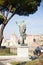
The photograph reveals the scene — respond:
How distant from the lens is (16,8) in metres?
21.6

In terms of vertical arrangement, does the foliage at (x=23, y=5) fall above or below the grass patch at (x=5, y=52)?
above

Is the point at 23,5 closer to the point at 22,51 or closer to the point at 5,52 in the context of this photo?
the point at 22,51

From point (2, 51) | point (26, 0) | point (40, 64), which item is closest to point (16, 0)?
point (26, 0)

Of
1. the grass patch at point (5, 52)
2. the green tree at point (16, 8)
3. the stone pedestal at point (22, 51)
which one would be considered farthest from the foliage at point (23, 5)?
the grass patch at point (5, 52)

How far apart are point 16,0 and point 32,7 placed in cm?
271

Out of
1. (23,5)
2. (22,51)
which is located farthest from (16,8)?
(22,51)

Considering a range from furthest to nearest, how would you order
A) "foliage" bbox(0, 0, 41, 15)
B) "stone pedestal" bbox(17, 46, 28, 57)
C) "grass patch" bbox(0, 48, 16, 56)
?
"grass patch" bbox(0, 48, 16, 56)
"stone pedestal" bbox(17, 46, 28, 57)
"foliage" bbox(0, 0, 41, 15)

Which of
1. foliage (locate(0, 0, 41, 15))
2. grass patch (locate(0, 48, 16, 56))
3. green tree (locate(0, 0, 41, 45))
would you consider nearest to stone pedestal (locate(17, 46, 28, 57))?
grass patch (locate(0, 48, 16, 56))

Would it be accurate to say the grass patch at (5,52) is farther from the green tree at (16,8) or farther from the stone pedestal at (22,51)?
the green tree at (16,8)

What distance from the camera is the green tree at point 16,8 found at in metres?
19.2

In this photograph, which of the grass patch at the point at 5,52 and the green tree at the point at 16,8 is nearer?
the green tree at the point at 16,8

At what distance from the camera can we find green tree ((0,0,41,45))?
19.2 m

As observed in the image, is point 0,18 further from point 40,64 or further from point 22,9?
point 40,64

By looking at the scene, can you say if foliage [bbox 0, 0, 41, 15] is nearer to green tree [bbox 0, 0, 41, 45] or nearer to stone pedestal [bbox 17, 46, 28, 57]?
green tree [bbox 0, 0, 41, 45]
